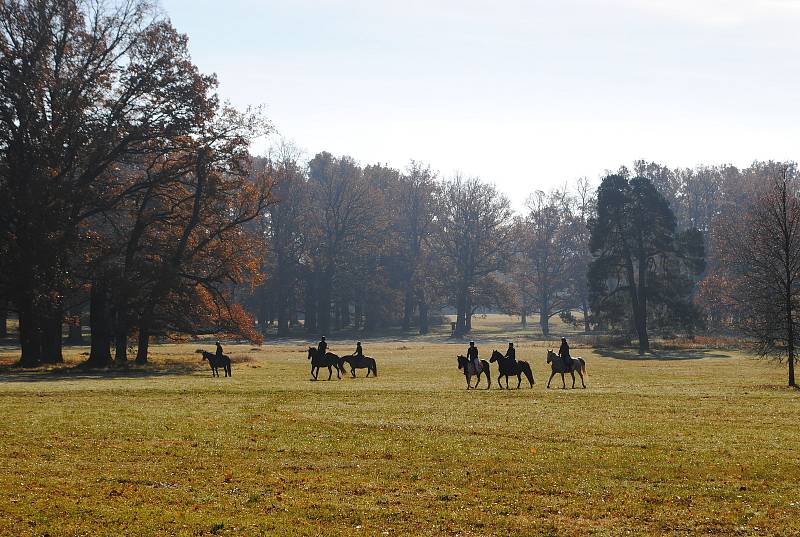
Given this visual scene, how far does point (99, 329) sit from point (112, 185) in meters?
8.90

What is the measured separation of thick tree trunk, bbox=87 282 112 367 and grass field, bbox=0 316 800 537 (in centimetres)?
1723

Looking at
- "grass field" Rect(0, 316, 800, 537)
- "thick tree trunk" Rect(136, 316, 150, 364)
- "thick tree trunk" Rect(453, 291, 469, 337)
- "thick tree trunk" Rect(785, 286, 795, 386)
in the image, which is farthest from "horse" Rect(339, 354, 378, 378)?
"thick tree trunk" Rect(453, 291, 469, 337)

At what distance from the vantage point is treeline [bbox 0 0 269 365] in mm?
47125

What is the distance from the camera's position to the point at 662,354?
70312 millimetres

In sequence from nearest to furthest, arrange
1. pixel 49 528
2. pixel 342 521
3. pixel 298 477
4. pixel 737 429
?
pixel 49 528
pixel 342 521
pixel 298 477
pixel 737 429

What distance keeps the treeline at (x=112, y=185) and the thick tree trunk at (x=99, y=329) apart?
10 centimetres

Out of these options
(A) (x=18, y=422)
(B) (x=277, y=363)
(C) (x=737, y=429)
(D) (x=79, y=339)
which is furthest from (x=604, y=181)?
(A) (x=18, y=422)

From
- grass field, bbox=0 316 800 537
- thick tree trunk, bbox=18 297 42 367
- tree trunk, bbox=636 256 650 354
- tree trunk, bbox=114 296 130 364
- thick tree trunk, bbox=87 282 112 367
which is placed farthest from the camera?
tree trunk, bbox=636 256 650 354

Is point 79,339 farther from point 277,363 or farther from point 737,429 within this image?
point 737,429

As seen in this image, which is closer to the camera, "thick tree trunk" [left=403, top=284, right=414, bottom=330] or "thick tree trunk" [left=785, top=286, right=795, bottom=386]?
"thick tree trunk" [left=785, top=286, right=795, bottom=386]

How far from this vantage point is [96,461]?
679 inches

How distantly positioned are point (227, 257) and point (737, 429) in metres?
38.8

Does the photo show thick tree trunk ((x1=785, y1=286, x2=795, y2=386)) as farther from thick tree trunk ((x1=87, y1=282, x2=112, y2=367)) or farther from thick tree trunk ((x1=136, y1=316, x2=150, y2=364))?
thick tree trunk ((x1=87, y1=282, x2=112, y2=367))

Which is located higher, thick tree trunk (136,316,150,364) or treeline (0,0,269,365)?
treeline (0,0,269,365)
